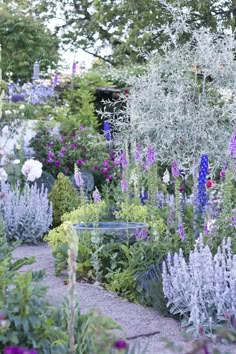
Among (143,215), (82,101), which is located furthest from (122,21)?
(143,215)

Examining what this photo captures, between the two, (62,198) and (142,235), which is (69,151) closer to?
(62,198)

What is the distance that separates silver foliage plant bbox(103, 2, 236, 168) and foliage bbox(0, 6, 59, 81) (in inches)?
403

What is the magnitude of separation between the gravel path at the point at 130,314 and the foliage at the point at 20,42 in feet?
48.5

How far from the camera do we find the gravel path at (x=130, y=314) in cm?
389

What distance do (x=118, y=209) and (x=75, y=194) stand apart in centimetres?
171

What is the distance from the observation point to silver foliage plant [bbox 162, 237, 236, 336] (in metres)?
3.99

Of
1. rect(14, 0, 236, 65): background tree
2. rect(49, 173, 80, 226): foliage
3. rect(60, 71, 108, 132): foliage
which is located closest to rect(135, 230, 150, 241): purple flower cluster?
rect(49, 173, 80, 226): foliage

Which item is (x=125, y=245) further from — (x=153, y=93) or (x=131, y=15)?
(x=131, y=15)

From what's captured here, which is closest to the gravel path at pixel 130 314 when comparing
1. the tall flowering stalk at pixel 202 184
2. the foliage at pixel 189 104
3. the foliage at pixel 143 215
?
the foliage at pixel 143 215

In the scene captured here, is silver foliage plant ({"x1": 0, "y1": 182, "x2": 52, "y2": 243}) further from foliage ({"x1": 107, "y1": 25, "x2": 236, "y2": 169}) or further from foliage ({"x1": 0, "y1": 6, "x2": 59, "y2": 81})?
foliage ({"x1": 0, "y1": 6, "x2": 59, "y2": 81})

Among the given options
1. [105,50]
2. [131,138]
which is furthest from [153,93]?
[105,50]

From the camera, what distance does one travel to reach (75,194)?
8062mm

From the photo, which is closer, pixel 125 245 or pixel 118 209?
pixel 125 245

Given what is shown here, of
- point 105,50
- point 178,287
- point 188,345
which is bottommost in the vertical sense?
point 188,345
